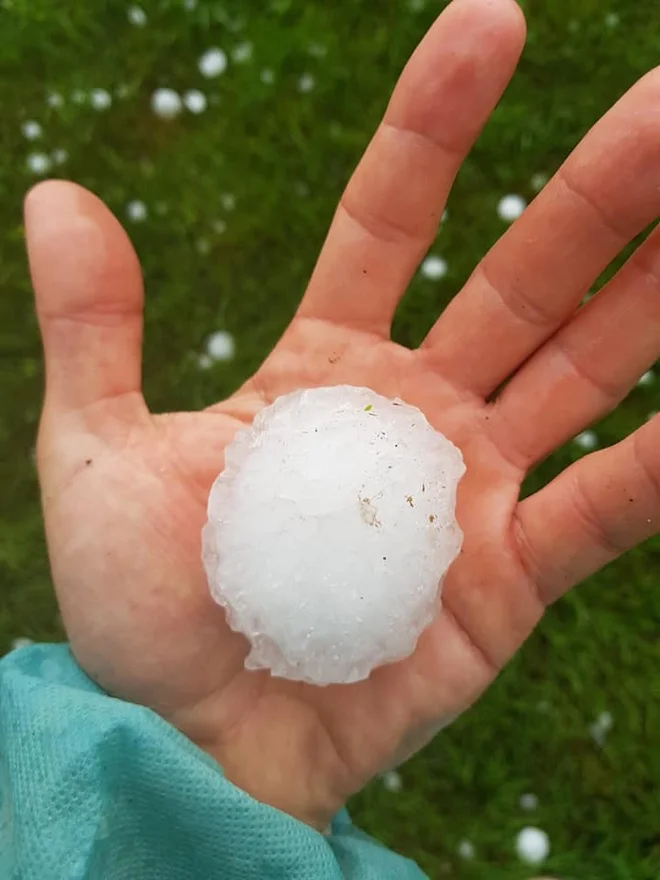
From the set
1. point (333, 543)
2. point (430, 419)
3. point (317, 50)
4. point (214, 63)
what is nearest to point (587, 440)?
point (430, 419)

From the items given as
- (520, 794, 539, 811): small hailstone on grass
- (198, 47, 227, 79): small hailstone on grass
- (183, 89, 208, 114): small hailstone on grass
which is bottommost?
(520, 794, 539, 811): small hailstone on grass

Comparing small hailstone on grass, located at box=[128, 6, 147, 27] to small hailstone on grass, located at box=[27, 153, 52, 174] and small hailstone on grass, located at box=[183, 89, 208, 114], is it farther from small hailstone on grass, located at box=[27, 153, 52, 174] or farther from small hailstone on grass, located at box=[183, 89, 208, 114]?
small hailstone on grass, located at box=[27, 153, 52, 174]

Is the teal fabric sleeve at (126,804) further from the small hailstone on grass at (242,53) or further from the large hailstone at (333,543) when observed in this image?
the small hailstone on grass at (242,53)

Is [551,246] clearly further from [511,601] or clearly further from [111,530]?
[111,530]

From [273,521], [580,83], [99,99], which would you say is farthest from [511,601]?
[99,99]

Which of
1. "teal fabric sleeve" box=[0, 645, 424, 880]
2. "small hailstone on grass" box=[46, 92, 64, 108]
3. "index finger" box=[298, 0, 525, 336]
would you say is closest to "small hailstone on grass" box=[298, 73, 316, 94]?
"small hailstone on grass" box=[46, 92, 64, 108]

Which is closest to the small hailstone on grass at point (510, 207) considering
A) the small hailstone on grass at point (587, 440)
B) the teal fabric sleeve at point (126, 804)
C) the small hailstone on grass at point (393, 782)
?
the small hailstone on grass at point (587, 440)

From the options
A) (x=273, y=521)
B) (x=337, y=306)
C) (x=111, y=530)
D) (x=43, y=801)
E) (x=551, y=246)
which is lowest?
(x=43, y=801)
